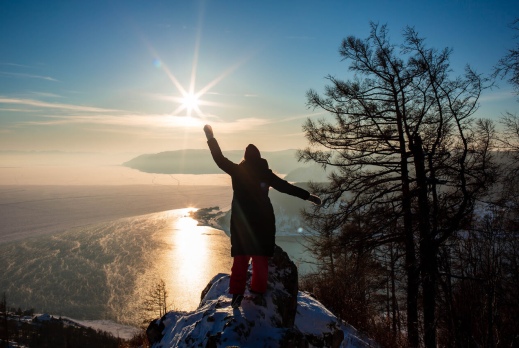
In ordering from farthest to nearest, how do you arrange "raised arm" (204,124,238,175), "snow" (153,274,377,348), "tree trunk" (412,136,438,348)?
"tree trunk" (412,136,438,348)
"raised arm" (204,124,238,175)
"snow" (153,274,377,348)

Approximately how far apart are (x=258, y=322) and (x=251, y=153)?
2.21 metres

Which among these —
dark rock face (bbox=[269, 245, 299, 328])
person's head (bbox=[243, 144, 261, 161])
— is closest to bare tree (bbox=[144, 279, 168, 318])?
dark rock face (bbox=[269, 245, 299, 328])

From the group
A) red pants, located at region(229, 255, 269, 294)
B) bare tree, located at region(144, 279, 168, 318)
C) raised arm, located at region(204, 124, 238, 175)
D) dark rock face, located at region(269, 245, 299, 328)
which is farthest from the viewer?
bare tree, located at region(144, 279, 168, 318)

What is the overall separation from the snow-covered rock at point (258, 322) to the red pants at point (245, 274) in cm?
19

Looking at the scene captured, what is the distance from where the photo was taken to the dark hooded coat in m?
4.11

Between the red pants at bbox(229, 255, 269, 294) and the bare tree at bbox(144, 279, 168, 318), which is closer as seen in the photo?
the red pants at bbox(229, 255, 269, 294)

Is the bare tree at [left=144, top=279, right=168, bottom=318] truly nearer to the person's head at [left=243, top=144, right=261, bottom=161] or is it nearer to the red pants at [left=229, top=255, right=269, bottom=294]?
the red pants at [left=229, top=255, right=269, bottom=294]

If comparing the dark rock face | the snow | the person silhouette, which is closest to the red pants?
the person silhouette

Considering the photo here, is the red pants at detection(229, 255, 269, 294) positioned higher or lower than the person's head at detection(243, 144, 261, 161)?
lower

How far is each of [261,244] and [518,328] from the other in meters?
4.09

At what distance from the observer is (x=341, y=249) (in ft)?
26.2

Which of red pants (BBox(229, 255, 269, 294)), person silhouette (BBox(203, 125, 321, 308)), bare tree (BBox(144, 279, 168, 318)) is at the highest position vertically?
person silhouette (BBox(203, 125, 321, 308))

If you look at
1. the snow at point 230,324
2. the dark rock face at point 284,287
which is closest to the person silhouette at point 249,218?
the snow at point 230,324

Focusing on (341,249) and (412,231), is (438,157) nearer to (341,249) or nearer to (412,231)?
(412,231)
